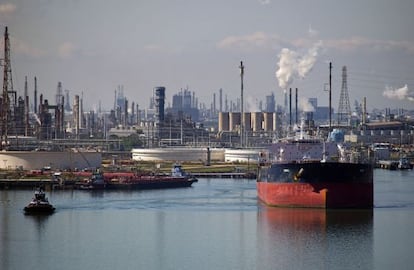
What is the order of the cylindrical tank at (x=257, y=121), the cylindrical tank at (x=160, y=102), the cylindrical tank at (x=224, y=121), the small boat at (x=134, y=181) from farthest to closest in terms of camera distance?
1. the cylindrical tank at (x=224, y=121)
2. the cylindrical tank at (x=257, y=121)
3. the cylindrical tank at (x=160, y=102)
4. the small boat at (x=134, y=181)

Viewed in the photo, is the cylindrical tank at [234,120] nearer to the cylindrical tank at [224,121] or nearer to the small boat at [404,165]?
the cylindrical tank at [224,121]

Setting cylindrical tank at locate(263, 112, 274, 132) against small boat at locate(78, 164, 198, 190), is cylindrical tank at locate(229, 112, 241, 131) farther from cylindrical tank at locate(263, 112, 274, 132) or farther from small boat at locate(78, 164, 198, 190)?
small boat at locate(78, 164, 198, 190)

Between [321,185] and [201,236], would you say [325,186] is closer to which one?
[321,185]

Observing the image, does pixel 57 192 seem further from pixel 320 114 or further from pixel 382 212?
pixel 320 114

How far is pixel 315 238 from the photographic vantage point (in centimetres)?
2173

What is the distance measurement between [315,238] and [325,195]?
4301mm

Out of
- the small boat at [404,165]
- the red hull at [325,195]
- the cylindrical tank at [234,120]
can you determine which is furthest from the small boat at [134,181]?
the cylindrical tank at [234,120]

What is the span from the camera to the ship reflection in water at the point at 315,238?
1914cm

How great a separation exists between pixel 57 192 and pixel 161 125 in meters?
43.0

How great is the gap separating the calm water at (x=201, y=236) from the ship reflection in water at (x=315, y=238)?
0.02m

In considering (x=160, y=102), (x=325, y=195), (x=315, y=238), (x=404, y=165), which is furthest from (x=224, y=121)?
(x=315, y=238)

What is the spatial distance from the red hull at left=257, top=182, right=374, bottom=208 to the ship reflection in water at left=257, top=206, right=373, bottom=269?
10.5 inches

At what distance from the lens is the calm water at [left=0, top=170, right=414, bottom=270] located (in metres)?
19.0

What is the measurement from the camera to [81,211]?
27.0 metres
